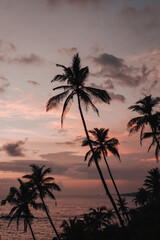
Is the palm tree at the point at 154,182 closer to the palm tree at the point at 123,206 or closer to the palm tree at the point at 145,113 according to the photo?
the palm tree at the point at 123,206

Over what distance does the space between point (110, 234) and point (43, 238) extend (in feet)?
171

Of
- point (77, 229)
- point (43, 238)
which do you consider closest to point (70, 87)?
point (77, 229)

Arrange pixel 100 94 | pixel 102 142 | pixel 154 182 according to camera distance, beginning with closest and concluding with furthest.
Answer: pixel 100 94
pixel 102 142
pixel 154 182

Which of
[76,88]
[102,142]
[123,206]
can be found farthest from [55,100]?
[123,206]

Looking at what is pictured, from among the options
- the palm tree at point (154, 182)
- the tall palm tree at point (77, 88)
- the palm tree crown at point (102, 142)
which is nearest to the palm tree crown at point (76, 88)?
the tall palm tree at point (77, 88)

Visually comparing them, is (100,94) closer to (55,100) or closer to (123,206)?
(55,100)

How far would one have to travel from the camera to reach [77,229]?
75.2 feet

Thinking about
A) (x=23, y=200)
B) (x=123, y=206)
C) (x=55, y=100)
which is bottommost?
(x=123, y=206)

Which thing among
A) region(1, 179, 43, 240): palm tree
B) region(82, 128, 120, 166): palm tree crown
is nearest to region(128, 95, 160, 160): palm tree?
region(82, 128, 120, 166): palm tree crown

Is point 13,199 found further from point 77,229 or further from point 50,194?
point 77,229

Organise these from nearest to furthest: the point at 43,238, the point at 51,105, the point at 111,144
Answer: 1. the point at 51,105
2. the point at 111,144
3. the point at 43,238

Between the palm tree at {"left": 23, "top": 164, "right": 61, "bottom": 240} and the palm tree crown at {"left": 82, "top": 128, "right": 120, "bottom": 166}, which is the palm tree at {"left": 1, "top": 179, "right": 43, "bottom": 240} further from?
the palm tree crown at {"left": 82, "top": 128, "right": 120, "bottom": 166}

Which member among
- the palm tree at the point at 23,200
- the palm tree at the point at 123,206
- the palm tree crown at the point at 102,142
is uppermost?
the palm tree crown at the point at 102,142

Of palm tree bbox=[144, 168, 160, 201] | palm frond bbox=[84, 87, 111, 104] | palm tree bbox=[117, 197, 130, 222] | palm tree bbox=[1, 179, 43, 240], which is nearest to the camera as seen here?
palm frond bbox=[84, 87, 111, 104]
